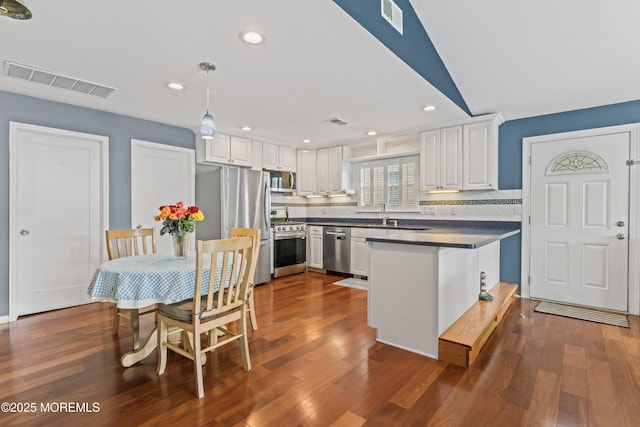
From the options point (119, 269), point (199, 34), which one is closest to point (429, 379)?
point (119, 269)

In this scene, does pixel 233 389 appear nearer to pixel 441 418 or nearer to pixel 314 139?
pixel 441 418

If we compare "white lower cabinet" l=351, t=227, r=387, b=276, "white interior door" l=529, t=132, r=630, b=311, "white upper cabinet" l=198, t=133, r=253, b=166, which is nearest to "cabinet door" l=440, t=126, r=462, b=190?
"white interior door" l=529, t=132, r=630, b=311

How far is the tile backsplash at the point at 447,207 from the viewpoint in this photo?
428 cm

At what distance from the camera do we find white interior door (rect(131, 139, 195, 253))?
164 inches

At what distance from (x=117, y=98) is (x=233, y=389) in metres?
3.21

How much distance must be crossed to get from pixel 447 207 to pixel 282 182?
2.88m

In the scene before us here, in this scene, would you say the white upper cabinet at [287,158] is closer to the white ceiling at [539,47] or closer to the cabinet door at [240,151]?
the cabinet door at [240,151]

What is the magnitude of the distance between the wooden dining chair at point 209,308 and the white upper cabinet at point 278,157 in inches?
128

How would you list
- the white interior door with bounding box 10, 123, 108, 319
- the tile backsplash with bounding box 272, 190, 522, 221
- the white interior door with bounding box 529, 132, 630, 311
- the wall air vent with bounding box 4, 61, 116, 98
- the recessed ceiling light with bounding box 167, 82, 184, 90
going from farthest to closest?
the tile backsplash with bounding box 272, 190, 522, 221 < the white interior door with bounding box 529, 132, 630, 311 < the white interior door with bounding box 10, 123, 108, 319 < the recessed ceiling light with bounding box 167, 82, 184, 90 < the wall air vent with bounding box 4, 61, 116, 98

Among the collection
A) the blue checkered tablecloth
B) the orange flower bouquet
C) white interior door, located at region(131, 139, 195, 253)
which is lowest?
the blue checkered tablecloth

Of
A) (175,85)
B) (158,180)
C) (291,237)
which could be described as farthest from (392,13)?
(291,237)

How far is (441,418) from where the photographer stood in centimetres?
177

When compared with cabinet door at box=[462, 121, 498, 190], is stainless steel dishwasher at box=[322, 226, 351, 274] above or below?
below

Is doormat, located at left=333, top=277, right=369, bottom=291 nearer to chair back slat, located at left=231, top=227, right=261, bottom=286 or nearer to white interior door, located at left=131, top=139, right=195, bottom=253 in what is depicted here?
chair back slat, located at left=231, top=227, right=261, bottom=286
